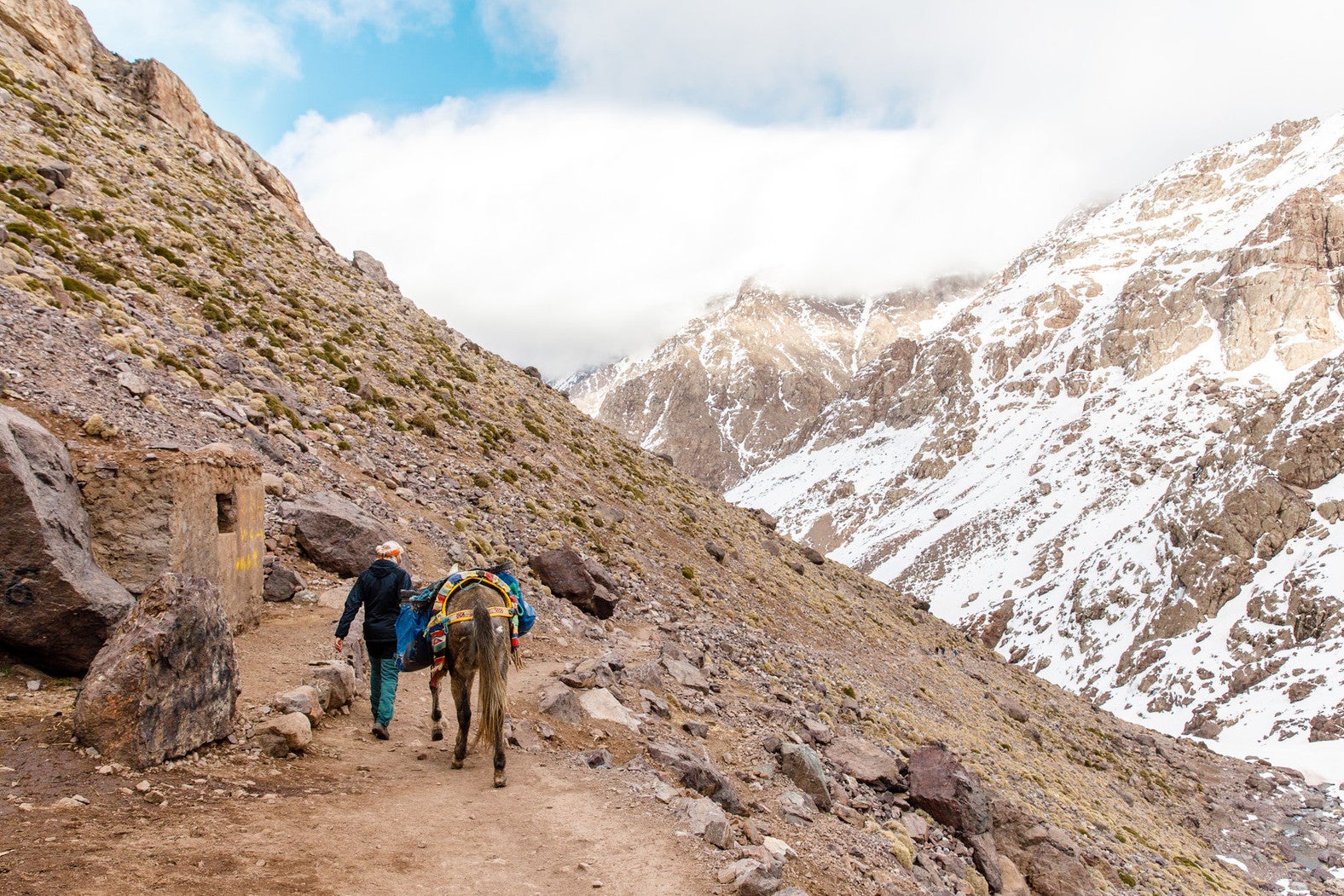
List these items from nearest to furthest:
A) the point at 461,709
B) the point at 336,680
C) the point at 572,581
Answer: the point at 461,709
the point at 336,680
the point at 572,581

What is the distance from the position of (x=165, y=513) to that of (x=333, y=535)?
18.4 ft

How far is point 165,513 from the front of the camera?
9.36 metres

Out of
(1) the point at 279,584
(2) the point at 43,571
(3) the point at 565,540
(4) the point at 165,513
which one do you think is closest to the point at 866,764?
(3) the point at 565,540

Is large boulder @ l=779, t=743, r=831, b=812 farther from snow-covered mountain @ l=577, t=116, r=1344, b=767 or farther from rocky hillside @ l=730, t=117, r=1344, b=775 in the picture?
snow-covered mountain @ l=577, t=116, r=1344, b=767

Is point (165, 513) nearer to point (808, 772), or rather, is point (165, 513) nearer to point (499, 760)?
point (499, 760)

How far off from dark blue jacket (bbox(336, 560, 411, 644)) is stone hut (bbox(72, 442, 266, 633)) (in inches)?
59.3

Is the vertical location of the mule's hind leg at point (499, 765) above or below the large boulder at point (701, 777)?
above

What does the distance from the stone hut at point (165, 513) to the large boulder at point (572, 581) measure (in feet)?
29.7

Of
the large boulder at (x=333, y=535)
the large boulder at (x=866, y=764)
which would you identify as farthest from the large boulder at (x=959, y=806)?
the large boulder at (x=333, y=535)

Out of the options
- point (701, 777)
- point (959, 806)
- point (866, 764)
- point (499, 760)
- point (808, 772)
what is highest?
point (499, 760)

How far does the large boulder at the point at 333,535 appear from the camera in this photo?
1466 cm

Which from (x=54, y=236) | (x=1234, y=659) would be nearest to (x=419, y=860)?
(x=54, y=236)

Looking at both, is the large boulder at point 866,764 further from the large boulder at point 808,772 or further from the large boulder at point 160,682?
the large boulder at point 160,682

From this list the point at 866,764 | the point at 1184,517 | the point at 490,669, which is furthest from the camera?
the point at 1184,517
